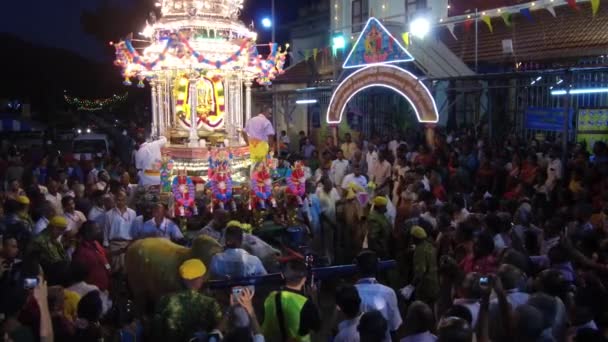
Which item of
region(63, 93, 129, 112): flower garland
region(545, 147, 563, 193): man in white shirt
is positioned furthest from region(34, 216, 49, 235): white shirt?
region(63, 93, 129, 112): flower garland

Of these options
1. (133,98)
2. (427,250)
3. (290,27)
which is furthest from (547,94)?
(133,98)

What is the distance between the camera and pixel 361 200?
926 centimetres

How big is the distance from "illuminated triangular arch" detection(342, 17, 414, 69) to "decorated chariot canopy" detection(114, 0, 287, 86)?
121 inches

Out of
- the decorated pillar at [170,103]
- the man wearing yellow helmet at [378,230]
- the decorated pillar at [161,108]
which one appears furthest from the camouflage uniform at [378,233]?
the decorated pillar at [161,108]

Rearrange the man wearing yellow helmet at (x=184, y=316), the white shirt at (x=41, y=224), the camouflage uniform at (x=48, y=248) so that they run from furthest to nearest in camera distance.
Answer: the white shirt at (x=41, y=224) → the camouflage uniform at (x=48, y=248) → the man wearing yellow helmet at (x=184, y=316)

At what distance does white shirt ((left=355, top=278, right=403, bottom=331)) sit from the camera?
4.53 meters

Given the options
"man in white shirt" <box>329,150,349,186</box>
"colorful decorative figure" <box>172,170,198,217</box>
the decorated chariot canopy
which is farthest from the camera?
"man in white shirt" <box>329,150,349,186</box>

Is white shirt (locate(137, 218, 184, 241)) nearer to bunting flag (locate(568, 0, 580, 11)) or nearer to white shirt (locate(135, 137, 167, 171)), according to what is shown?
white shirt (locate(135, 137, 167, 171))

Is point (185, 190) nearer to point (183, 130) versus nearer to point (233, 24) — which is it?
point (183, 130)

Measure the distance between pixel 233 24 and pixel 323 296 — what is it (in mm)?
6411

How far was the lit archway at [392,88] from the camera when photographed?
42.7 ft

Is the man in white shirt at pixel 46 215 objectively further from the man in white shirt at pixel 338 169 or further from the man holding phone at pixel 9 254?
the man in white shirt at pixel 338 169

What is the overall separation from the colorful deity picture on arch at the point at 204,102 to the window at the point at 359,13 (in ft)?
41.5

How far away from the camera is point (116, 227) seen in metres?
7.82
